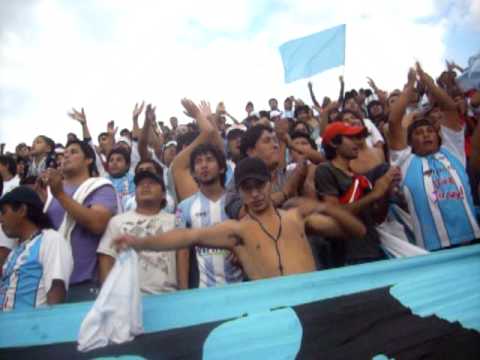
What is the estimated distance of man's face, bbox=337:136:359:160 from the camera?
384cm

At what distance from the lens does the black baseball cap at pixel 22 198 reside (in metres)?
3.24

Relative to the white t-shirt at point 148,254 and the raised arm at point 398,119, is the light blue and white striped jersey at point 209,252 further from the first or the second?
the raised arm at point 398,119

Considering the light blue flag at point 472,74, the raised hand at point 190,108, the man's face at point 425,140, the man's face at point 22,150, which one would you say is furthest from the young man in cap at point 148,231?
the man's face at point 22,150

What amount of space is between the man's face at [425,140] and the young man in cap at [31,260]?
9.56ft

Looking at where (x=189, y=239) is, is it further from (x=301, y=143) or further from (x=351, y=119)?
(x=351, y=119)

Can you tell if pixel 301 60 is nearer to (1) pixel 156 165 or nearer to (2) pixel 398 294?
(1) pixel 156 165

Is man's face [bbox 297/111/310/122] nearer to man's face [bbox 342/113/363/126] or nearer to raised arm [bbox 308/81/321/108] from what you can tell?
raised arm [bbox 308/81/321/108]

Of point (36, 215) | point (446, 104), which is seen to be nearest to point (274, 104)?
point (446, 104)

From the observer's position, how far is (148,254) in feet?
10.9

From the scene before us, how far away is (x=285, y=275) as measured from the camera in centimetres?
283

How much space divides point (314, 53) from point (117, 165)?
14.5ft

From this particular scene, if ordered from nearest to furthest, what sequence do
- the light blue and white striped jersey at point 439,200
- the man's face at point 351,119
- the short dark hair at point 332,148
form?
1. the light blue and white striped jersey at point 439,200
2. the short dark hair at point 332,148
3. the man's face at point 351,119

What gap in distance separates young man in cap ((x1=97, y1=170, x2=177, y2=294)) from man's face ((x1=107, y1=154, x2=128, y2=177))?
142cm

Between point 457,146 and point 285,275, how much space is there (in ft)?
8.57
